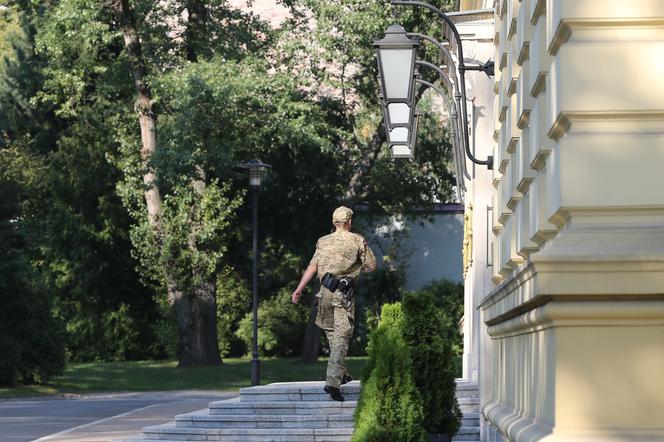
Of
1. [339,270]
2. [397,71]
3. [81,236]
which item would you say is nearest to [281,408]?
[339,270]

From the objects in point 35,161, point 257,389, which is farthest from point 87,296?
point 257,389

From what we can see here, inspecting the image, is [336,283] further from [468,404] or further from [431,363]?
[468,404]

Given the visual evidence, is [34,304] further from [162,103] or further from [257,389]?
[257,389]

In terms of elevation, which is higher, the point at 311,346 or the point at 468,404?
the point at 311,346

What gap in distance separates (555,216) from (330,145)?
29.6 metres

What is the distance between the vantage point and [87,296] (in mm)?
47281

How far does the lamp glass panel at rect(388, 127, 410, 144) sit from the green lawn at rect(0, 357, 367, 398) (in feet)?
51.3

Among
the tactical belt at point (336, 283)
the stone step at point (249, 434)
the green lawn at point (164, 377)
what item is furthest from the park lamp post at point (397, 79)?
the green lawn at point (164, 377)

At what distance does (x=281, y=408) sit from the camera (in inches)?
677

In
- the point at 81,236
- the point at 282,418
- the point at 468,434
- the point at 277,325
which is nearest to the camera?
the point at 468,434

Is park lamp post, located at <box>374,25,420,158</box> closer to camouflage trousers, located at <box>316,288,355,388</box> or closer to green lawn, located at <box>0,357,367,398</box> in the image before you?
camouflage trousers, located at <box>316,288,355,388</box>

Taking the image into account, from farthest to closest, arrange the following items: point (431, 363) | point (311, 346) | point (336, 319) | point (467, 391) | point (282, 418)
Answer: point (311, 346), point (467, 391), point (282, 418), point (336, 319), point (431, 363)

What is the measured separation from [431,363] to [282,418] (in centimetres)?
407

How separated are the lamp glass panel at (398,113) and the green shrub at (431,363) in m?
2.36
